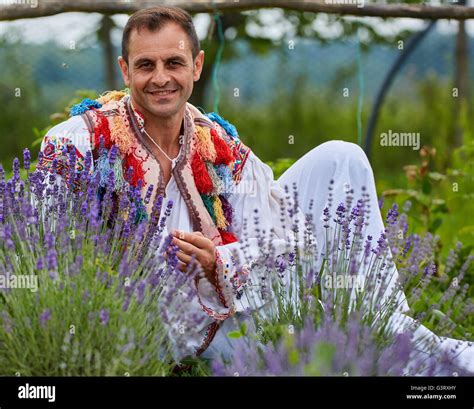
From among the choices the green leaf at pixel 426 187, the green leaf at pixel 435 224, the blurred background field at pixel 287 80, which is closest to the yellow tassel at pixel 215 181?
the green leaf at pixel 435 224

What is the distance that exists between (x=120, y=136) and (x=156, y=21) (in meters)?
0.40

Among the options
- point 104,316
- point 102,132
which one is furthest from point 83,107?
point 104,316

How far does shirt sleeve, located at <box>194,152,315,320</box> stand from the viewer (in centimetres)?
301

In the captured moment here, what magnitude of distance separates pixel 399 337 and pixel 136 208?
945 millimetres

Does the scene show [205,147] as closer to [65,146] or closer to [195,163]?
[195,163]

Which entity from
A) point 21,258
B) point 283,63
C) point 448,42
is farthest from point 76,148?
point 448,42

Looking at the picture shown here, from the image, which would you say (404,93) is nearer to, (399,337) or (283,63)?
(283,63)

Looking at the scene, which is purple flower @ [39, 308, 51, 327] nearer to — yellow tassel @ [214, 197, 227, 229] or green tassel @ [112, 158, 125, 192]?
green tassel @ [112, 158, 125, 192]

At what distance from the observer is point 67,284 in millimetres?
2584

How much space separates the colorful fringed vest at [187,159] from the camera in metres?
3.26

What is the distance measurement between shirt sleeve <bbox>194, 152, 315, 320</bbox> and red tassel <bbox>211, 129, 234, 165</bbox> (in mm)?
90

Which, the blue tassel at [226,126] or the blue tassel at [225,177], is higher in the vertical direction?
the blue tassel at [226,126]

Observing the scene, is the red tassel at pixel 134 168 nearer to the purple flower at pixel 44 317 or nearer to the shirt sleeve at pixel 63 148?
the shirt sleeve at pixel 63 148

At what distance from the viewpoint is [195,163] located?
3.41 metres
